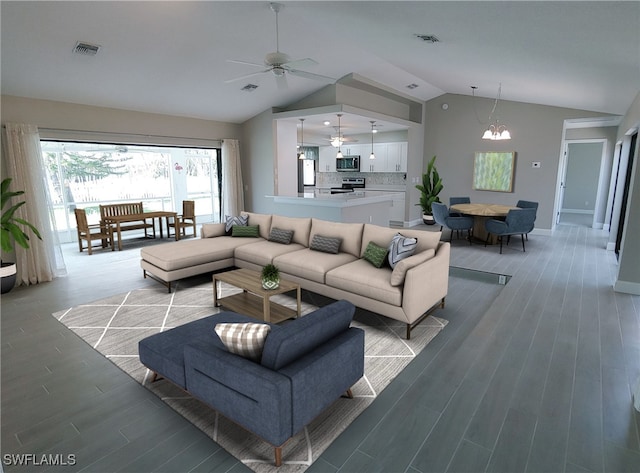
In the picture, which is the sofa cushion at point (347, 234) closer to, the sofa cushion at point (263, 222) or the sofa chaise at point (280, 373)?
the sofa cushion at point (263, 222)

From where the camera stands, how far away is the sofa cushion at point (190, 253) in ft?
15.4

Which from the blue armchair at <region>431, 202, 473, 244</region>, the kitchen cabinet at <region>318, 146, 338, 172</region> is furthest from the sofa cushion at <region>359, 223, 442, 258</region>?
the kitchen cabinet at <region>318, 146, 338, 172</region>

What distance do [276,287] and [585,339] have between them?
3038 millimetres

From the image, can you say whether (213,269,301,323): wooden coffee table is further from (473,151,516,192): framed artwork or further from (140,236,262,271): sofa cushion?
(473,151,516,192): framed artwork

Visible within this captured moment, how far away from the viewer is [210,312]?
406 cm

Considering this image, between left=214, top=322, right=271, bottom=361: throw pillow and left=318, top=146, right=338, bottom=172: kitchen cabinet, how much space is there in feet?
33.4

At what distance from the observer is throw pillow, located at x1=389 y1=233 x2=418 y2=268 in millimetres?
3893

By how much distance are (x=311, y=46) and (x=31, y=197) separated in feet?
15.4

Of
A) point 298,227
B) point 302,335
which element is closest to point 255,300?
point 298,227

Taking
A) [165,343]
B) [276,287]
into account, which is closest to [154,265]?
[276,287]

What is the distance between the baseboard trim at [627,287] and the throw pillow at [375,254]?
326 cm

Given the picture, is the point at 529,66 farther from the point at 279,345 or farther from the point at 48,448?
the point at 48,448

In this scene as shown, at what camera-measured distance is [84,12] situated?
3697 mm

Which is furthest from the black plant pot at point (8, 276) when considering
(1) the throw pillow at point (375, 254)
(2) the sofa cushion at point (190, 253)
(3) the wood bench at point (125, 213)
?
(1) the throw pillow at point (375, 254)
